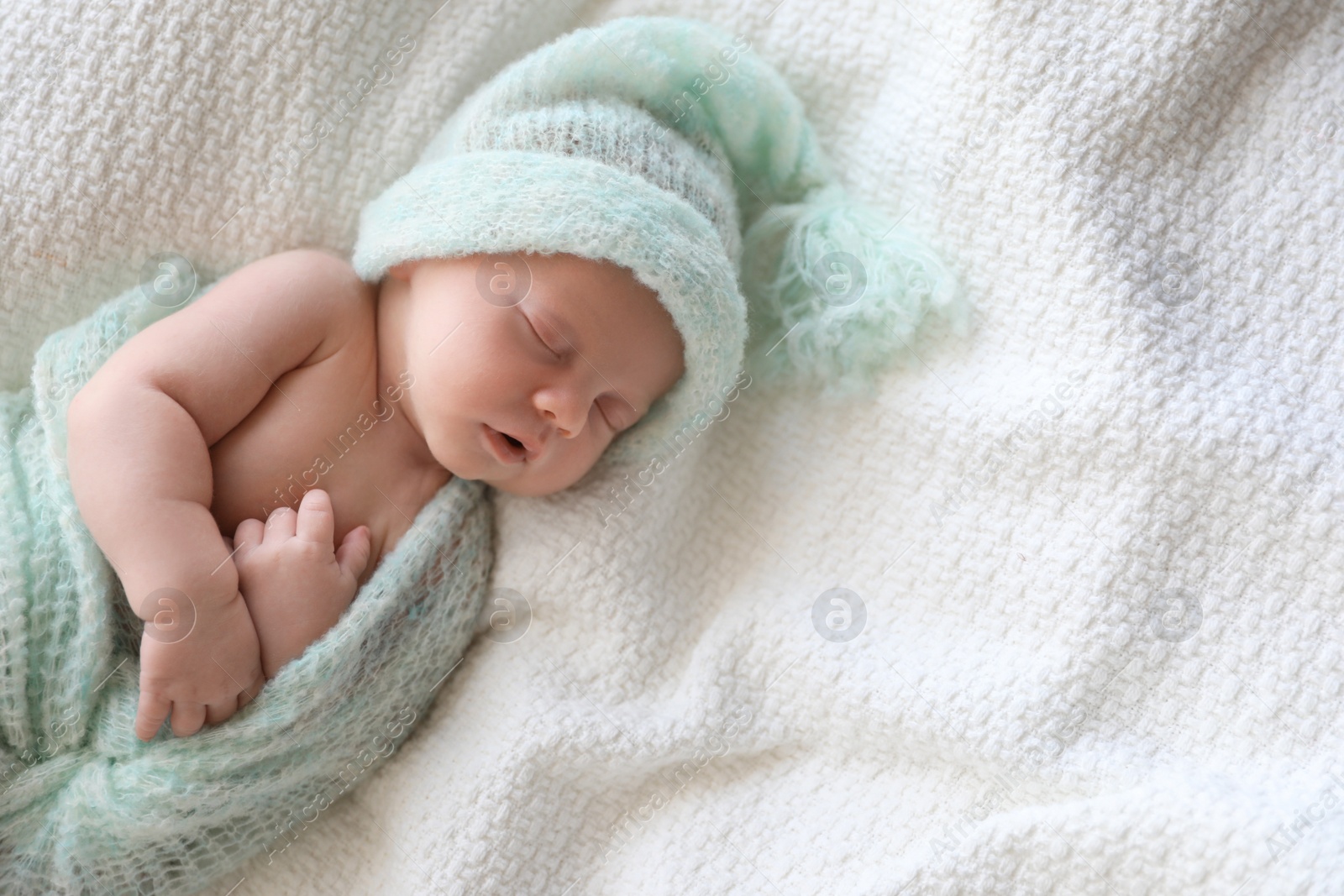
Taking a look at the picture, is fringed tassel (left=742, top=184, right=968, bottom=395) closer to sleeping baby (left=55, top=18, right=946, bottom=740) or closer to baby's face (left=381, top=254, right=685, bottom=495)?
sleeping baby (left=55, top=18, right=946, bottom=740)

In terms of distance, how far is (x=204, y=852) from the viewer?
1471mm

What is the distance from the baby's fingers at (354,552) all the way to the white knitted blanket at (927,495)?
0.73 feet

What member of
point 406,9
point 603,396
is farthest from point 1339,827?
point 406,9

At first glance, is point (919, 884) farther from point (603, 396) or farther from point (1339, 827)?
point (603, 396)

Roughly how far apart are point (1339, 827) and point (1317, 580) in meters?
0.33

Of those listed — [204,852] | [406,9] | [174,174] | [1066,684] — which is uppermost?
[406,9]

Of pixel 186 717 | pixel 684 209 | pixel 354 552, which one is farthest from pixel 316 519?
pixel 684 209

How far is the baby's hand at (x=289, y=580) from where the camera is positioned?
144 cm

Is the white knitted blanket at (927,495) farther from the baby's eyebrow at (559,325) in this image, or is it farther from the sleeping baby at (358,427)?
the baby's eyebrow at (559,325)

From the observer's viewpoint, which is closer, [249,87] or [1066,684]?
[1066,684]

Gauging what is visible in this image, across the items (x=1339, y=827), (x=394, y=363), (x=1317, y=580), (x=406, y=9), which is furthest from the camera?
Answer: (x=406, y=9)

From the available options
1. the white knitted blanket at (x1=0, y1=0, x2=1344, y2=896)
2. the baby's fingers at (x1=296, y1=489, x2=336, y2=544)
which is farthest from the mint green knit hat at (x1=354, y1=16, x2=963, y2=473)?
the baby's fingers at (x1=296, y1=489, x2=336, y2=544)

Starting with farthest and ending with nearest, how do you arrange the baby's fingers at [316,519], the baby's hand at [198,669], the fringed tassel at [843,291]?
1. the fringed tassel at [843,291]
2. the baby's fingers at [316,519]
3. the baby's hand at [198,669]

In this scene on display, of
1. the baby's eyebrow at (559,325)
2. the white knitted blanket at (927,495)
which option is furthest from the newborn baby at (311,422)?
the white knitted blanket at (927,495)
